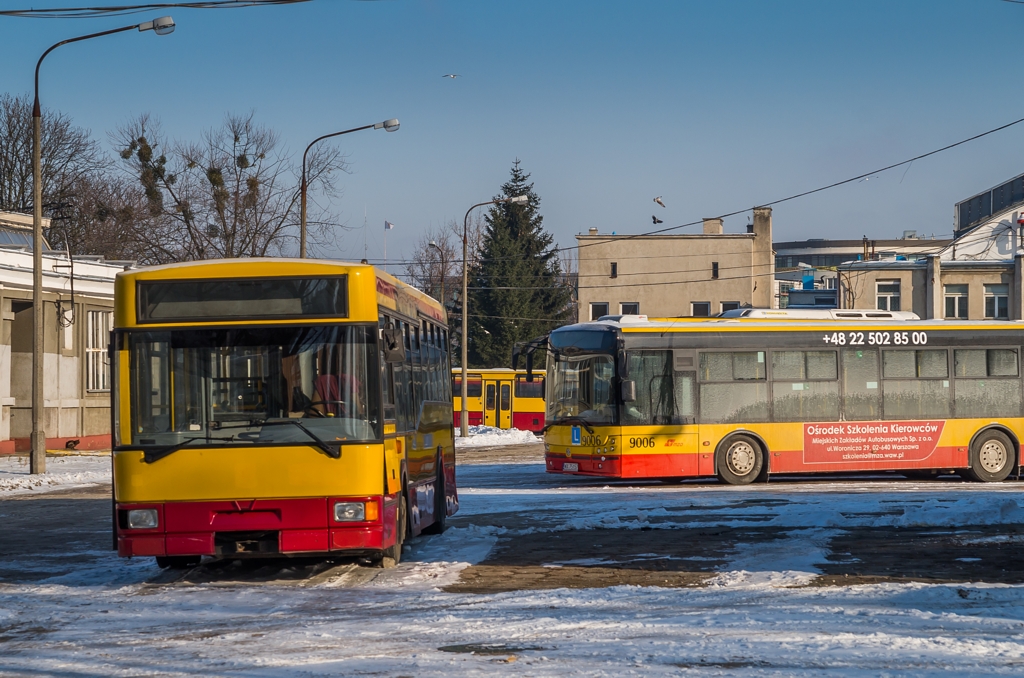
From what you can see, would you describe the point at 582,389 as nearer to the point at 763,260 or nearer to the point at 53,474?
the point at 53,474

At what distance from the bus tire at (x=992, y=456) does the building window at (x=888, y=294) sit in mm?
41099

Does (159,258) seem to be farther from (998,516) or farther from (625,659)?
(625,659)

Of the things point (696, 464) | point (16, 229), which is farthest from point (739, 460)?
point (16, 229)

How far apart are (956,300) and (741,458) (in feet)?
145

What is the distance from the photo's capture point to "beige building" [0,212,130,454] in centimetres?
3269

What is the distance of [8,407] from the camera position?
32.8 metres

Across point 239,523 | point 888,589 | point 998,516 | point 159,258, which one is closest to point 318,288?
point 239,523

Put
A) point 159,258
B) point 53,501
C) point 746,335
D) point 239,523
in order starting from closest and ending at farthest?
point 239,523, point 53,501, point 746,335, point 159,258

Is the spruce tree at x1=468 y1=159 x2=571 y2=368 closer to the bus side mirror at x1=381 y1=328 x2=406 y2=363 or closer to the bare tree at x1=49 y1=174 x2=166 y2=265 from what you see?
the bare tree at x1=49 y1=174 x2=166 y2=265

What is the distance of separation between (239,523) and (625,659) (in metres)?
4.30

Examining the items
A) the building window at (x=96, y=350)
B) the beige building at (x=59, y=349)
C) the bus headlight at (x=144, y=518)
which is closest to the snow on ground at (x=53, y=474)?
the beige building at (x=59, y=349)

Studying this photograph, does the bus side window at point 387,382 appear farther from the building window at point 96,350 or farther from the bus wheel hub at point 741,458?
the building window at point 96,350

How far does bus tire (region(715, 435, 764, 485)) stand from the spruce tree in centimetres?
4860

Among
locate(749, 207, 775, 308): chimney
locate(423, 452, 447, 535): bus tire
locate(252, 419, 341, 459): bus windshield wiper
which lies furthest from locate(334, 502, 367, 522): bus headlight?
locate(749, 207, 775, 308): chimney
